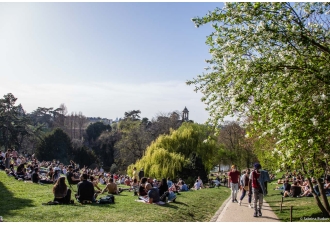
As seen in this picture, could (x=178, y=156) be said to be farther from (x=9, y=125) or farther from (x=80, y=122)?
(x=80, y=122)

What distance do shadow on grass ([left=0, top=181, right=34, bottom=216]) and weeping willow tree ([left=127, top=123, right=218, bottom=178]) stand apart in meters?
19.0

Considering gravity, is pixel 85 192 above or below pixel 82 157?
below

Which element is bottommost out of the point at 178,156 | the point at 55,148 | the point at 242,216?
the point at 242,216

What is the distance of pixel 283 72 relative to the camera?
8633 mm

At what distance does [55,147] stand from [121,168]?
13.4 metres

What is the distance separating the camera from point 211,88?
36.3ft

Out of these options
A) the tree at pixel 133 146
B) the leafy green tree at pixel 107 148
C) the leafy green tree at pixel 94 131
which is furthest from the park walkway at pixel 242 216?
the leafy green tree at pixel 94 131

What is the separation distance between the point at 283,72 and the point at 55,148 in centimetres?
5735

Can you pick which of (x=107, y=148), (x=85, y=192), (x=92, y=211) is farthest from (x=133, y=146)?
(x=92, y=211)

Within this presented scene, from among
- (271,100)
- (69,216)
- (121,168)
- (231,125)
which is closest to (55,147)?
(121,168)

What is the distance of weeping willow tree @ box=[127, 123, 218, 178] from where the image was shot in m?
32.8

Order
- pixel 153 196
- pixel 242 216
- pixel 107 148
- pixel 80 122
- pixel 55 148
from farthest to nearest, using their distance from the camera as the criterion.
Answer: pixel 80 122 < pixel 107 148 < pixel 55 148 < pixel 153 196 < pixel 242 216

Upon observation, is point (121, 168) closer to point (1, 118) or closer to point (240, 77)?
point (1, 118)

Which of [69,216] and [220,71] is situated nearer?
[69,216]
